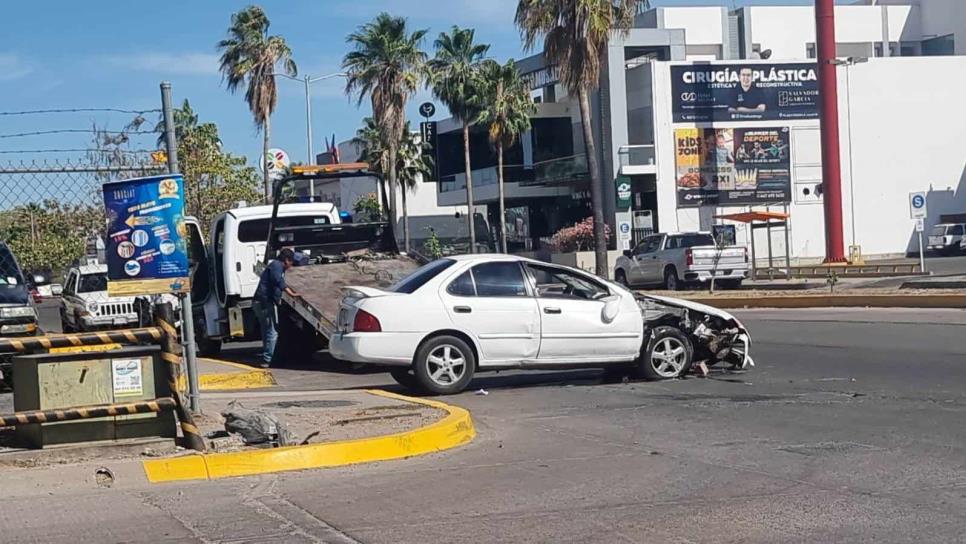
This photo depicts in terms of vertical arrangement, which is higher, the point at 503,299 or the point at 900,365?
the point at 503,299

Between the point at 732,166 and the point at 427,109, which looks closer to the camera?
the point at 732,166

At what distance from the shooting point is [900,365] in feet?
50.8

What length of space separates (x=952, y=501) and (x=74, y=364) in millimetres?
6092

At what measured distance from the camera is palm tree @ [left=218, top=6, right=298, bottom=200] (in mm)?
49094

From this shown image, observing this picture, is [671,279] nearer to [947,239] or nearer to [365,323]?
[947,239]

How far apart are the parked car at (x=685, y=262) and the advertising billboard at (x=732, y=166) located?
15.1 m

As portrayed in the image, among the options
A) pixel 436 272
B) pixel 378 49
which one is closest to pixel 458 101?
pixel 378 49

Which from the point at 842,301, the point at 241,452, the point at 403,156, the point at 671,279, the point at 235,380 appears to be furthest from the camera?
the point at 403,156

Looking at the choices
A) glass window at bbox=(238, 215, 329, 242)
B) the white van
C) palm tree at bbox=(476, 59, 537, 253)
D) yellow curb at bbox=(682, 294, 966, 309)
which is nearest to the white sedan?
the white van

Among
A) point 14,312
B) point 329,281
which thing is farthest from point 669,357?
point 14,312

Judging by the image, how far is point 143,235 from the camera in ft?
31.4

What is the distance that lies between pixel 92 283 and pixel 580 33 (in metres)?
19.0

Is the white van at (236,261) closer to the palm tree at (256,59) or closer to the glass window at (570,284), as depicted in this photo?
the glass window at (570,284)

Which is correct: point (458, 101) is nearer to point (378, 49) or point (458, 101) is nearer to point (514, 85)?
point (514, 85)
